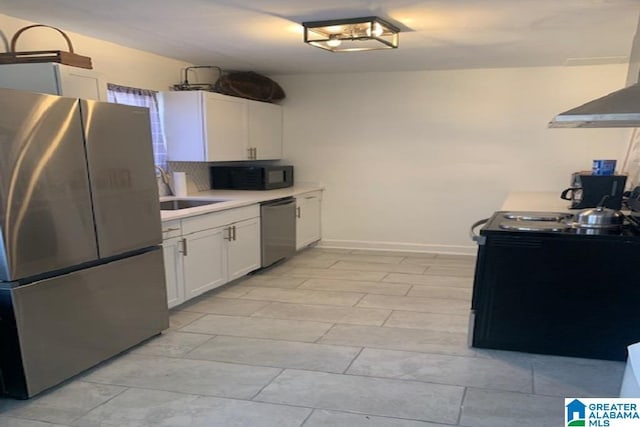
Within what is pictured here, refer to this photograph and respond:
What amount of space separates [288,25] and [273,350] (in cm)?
217

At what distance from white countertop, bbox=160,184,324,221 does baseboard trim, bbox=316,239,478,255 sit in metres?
0.74

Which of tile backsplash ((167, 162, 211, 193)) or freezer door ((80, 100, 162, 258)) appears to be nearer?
freezer door ((80, 100, 162, 258))

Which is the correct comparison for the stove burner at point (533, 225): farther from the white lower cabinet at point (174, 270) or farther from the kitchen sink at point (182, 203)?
the kitchen sink at point (182, 203)

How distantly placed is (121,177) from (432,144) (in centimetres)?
373

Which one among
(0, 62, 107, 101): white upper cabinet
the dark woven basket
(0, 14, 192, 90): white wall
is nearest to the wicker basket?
(0, 62, 107, 101): white upper cabinet

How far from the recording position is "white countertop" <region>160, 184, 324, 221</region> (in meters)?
3.56

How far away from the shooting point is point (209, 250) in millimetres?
3932

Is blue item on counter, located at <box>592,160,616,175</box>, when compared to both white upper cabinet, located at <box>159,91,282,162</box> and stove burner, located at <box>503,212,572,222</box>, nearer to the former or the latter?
stove burner, located at <box>503,212,572,222</box>

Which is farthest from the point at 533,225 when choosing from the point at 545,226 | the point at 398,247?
the point at 398,247

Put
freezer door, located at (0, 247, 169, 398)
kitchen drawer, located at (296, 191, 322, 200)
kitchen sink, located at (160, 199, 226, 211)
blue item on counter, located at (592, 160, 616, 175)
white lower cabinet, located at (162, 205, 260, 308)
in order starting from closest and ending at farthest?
freezer door, located at (0, 247, 169, 398), white lower cabinet, located at (162, 205, 260, 308), blue item on counter, located at (592, 160, 616, 175), kitchen sink, located at (160, 199, 226, 211), kitchen drawer, located at (296, 191, 322, 200)

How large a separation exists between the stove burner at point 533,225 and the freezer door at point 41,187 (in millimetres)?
2437

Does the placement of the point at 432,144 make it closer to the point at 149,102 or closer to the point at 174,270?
the point at 149,102

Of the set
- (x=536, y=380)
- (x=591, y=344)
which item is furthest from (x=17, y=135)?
(x=591, y=344)

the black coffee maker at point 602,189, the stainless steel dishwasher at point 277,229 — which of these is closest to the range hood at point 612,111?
the black coffee maker at point 602,189
